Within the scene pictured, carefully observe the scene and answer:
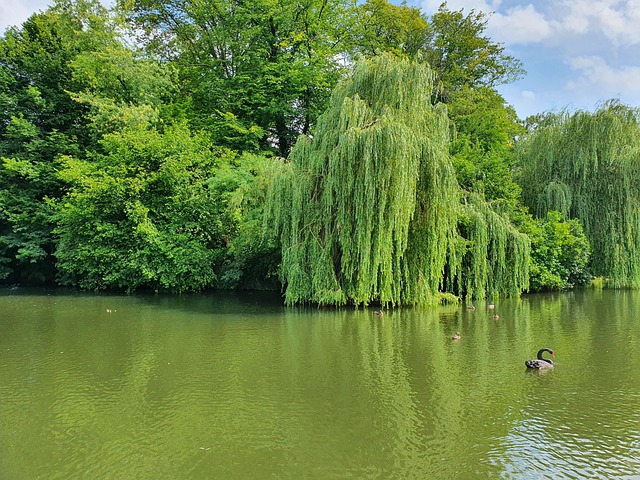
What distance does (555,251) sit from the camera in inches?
689

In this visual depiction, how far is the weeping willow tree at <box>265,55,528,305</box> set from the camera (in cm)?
1231

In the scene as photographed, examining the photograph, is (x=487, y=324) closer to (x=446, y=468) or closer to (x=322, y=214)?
(x=322, y=214)

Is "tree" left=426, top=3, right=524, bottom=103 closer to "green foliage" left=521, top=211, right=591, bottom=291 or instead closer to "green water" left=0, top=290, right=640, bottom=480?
"green foliage" left=521, top=211, right=591, bottom=291

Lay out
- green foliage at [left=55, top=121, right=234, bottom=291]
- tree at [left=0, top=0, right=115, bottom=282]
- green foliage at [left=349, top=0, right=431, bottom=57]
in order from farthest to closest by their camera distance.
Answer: green foliage at [left=349, top=0, right=431, bottom=57] → tree at [left=0, top=0, right=115, bottom=282] → green foliage at [left=55, top=121, right=234, bottom=291]

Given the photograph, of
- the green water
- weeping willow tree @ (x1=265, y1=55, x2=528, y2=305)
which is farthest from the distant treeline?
the green water

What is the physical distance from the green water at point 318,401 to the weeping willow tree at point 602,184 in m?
9.27

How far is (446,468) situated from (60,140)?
23838 mm

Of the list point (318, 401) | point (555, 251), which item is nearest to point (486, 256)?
point (555, 251)

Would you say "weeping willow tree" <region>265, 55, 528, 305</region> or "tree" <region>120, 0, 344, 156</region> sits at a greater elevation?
"tree" <region>120, 0, 344, 156</region>

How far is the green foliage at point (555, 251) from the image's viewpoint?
17.3 metres

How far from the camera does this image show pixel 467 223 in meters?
15.0

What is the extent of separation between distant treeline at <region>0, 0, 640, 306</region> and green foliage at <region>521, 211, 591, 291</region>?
0.31 ft

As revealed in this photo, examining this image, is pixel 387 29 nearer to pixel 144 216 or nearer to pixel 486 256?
pixel 486 256

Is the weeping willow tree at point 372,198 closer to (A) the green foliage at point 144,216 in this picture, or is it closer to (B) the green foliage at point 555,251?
(B) the green foliage at point 555,251
